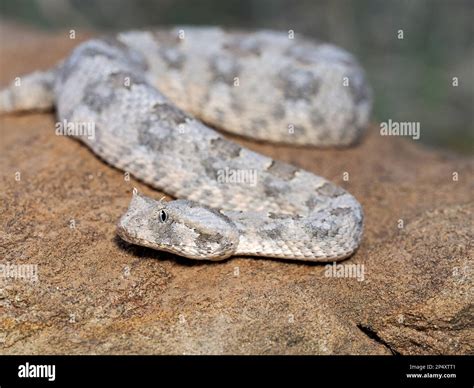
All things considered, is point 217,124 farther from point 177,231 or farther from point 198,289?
point 198,289

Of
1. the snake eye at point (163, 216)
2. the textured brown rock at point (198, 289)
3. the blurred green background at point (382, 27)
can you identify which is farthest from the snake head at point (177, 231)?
the blurred green background at point (382, 27)

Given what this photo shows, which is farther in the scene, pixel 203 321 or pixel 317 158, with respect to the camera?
pixel 317 158

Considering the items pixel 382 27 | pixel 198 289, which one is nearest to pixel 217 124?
pixel 198 289

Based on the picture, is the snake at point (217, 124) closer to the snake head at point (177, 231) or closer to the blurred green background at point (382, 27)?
the snake head at point (177, 231)

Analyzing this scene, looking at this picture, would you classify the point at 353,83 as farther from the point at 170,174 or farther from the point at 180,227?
the point at 180,227

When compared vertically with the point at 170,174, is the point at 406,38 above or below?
above

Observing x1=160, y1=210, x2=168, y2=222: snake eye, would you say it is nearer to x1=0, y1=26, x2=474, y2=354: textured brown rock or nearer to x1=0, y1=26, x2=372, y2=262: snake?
x1=0, y1=26, x2=372, y2=262: snake
